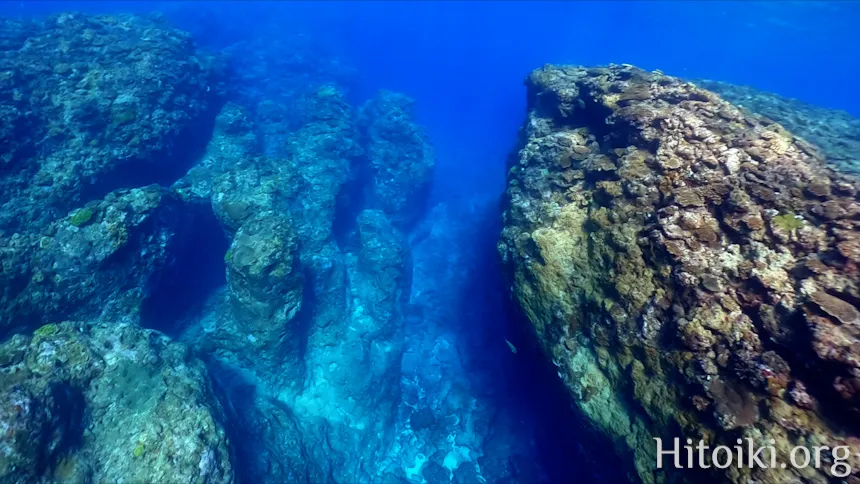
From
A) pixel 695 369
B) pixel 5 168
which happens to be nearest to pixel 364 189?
pixel 5 168

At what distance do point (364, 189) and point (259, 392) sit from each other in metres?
12.3

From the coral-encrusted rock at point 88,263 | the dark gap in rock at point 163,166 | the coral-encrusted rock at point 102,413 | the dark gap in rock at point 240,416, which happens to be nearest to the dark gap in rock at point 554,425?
the coral-encrusted rock at point 102,413

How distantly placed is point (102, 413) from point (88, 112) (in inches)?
484

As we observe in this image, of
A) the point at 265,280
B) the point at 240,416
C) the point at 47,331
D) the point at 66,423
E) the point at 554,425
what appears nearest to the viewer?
the point at 66,423

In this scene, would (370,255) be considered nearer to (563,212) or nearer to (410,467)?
(410,467)

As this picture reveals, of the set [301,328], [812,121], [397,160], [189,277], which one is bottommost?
[301,328]

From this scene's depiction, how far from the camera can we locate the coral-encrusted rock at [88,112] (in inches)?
519

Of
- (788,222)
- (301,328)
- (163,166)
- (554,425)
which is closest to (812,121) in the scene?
(788,222)

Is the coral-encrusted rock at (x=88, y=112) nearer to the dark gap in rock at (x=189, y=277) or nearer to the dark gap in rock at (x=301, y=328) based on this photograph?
the dark gap in rock at (x=189, y=277)

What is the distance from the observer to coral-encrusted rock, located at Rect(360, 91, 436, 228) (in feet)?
73.0

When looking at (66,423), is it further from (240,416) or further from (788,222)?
(788,222)

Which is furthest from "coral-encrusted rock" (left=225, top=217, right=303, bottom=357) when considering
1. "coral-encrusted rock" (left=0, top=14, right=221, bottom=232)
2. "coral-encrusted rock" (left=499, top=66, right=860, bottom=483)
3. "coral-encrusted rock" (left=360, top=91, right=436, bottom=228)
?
"coral-encrusted rock" (left=360, top=91, right=436, bottom=228)

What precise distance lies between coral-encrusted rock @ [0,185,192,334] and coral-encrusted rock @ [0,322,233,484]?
7.65ft

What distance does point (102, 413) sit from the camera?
28.4ft
